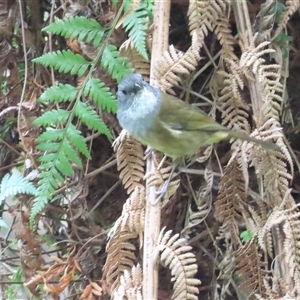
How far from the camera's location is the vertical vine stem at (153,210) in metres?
0.98

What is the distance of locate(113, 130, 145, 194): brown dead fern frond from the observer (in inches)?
43.2

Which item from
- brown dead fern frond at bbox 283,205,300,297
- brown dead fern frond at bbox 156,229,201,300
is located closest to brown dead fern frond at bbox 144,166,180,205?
brown dead fern frond at bbox 156,229,201,300

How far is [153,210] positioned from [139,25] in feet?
1.19

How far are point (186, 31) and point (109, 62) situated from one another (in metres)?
0.24

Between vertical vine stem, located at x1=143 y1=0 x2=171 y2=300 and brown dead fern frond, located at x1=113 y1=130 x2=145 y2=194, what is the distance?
1.1 inches

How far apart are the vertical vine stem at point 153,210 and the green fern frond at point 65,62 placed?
0.14m

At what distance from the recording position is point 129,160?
1116mm

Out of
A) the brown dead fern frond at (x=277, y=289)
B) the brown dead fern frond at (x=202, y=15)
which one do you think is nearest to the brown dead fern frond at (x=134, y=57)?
the brown dead fern frond at (x=202, y=15)

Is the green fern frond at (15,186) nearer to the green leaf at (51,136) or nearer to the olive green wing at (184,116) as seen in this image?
the green leaf at (51,136)

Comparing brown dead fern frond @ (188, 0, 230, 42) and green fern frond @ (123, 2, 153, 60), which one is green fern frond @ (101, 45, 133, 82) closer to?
green fern frond @ (123, 2, 153, 60)

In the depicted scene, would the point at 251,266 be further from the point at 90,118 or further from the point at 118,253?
the point at 90,118

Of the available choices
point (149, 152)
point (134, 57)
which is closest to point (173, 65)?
point (134, 57)

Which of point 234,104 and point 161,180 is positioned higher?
point 234,104

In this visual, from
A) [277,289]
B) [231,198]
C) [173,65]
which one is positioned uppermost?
[173,65]
